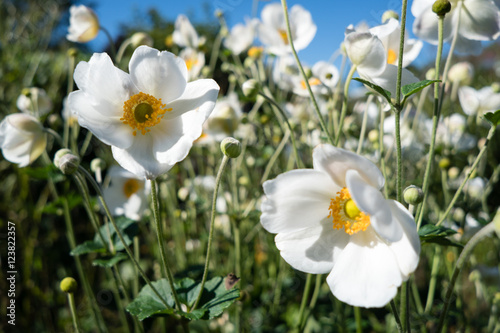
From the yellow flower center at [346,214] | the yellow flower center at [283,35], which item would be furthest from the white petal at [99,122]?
the yellow flower center at [283,35]

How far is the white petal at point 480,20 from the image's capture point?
94 centimetres

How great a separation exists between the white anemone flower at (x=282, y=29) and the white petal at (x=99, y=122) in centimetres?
82

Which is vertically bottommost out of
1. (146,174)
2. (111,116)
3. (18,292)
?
(18,292)

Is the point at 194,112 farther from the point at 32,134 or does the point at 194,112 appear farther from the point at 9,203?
the point at 9,203

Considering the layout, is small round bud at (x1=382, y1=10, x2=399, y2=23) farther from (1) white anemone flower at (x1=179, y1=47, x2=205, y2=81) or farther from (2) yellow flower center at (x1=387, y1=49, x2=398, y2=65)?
(1) white anemone flower at (x1=179, y1=47, x2=205, y2=81)

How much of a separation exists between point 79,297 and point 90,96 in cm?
217

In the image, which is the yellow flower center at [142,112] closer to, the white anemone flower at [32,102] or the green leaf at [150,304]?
the green leaf at [150,304]

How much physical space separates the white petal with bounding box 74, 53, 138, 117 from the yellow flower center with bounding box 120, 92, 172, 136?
0.02 meters

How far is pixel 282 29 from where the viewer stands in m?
1.62

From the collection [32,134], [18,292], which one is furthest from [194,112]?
[18,292]

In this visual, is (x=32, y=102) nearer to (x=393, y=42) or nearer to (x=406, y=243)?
(x=393, y=42)

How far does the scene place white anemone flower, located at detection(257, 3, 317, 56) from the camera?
1.50 metres

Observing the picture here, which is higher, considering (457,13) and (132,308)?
(457,13)

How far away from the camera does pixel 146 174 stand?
749 mm
